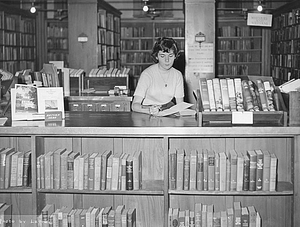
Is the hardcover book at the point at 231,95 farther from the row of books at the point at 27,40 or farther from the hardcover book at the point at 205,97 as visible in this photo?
the row of books at the point at 27,40

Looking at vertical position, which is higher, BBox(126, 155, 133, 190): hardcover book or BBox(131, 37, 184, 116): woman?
BBox(131, 37, 184, 116): woman

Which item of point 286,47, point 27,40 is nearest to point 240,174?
point 286,47

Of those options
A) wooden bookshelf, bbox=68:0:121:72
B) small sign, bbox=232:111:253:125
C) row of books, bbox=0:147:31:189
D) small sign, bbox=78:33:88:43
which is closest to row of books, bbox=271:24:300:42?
wooden bookshelf, bbox=68:0:121:72

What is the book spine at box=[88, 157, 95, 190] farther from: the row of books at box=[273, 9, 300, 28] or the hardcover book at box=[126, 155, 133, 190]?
the row of books at box=[273, 9, 300, 28]

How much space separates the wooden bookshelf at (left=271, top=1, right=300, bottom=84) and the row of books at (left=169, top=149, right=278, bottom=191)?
23.5 feet

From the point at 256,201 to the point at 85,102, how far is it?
12.7 feet

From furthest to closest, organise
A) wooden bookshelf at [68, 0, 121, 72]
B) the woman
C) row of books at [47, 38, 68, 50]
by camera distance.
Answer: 1. row of books at [47, 38, 68, 50]
2. wooden bookshelf at [68, 0, 121, 72]
3. the woman

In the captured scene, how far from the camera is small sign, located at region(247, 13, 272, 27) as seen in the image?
28.3 feet

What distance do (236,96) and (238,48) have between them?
998 cm

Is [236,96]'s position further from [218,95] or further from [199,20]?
[199,20]

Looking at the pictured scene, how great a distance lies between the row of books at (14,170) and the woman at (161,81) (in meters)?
1.28

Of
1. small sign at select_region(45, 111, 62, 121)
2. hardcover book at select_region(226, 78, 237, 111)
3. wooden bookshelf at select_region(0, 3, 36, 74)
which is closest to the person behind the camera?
hardcover book at select_region(226, 78, 237, 111)

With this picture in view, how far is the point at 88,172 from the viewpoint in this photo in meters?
3.41

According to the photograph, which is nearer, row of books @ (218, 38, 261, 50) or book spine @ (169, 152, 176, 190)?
book spine @ (169, 152, 176, 190)
